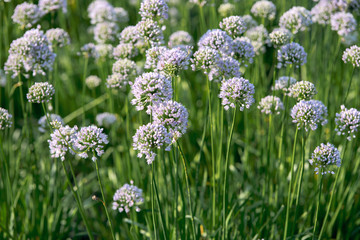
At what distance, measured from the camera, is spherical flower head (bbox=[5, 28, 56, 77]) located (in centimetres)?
300

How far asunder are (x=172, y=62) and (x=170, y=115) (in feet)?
1.26

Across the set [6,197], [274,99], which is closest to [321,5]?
[274,99]

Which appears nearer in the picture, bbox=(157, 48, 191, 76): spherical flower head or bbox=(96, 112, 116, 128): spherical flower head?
bbox=(157, 48, 191, 76): spherical flower head

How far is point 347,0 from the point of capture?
12.8 ft

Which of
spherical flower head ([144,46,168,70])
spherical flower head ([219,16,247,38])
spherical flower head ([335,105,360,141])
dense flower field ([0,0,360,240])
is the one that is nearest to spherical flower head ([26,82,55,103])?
dense flower field ([0,0,360,240])

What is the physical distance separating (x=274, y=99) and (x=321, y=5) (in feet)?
4.75

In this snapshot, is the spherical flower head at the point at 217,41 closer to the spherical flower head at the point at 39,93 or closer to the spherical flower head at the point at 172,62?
the spherical flower head at the point at 172,62

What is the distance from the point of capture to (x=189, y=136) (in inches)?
193

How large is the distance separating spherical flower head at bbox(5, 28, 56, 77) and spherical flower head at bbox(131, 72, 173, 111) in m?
1.18

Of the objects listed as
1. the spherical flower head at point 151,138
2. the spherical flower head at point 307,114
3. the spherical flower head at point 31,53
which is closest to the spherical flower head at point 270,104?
the spherical flower head at point 307,114

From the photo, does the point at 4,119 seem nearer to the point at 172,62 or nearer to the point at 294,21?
the point at 172,62

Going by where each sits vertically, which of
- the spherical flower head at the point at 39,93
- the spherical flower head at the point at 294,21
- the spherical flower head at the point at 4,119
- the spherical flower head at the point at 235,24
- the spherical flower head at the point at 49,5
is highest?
the spherical flower head at the point at 49,5

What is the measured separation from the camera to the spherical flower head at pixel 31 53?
300 centimetres

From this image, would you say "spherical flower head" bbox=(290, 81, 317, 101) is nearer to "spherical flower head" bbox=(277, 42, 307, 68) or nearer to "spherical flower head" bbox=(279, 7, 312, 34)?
"spherical flower head" bbox=(277, 42, 307, 68)
